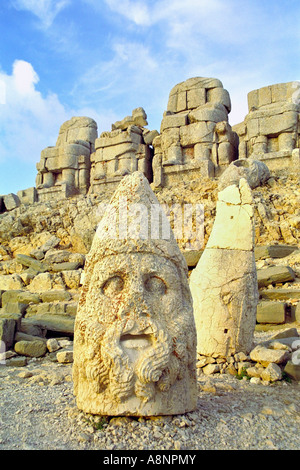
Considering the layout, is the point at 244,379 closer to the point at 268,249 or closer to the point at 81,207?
the point at 268,249

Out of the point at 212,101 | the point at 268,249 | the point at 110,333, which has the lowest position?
the point at 110,333

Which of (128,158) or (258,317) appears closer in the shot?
(258,317)

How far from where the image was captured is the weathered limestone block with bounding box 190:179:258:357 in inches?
168

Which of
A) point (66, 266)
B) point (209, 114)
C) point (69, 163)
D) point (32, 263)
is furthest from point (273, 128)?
point (32, 263)

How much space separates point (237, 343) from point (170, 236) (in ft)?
6.84

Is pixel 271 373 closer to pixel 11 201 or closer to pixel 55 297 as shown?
pixel 55 297

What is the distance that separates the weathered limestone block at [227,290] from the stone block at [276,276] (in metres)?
3.17

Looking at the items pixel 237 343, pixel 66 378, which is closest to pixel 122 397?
pixel 66 378

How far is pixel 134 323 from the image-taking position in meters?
2.44

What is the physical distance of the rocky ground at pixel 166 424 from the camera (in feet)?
7.26

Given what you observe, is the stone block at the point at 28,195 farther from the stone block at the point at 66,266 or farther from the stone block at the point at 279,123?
the stone block at the point at 279,123

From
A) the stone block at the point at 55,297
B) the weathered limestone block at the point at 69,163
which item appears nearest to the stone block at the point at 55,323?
the stone block at the point at 55,297

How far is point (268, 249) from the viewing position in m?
8.74
